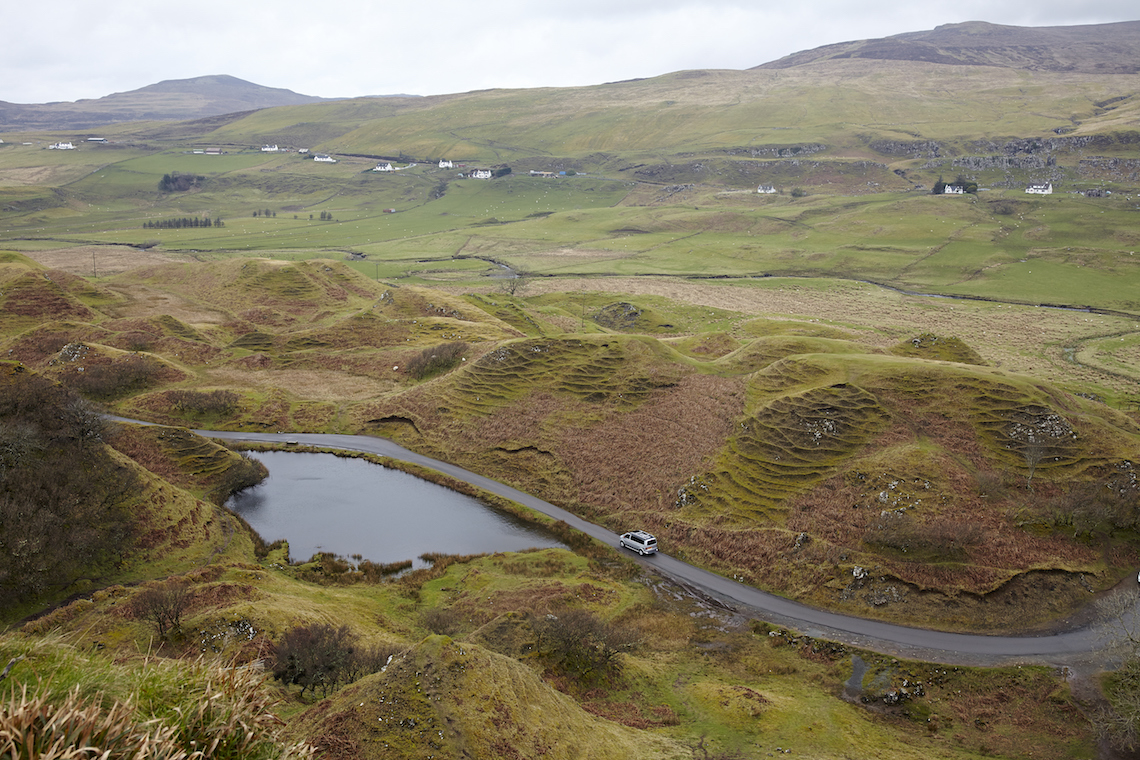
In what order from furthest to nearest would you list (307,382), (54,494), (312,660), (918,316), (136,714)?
(918,316), (307,382), (54,494), (312,660), (136,714)

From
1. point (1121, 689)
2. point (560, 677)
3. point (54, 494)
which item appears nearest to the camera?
point (1121, 689)

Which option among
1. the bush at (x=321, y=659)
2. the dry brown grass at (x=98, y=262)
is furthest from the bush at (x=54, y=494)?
the dry brown grass at (x=98, y=262)

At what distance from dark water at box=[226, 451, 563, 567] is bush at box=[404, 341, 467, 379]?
2544cm

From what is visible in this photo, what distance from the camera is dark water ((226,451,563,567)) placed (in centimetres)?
5959

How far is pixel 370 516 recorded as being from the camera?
64.6 metres

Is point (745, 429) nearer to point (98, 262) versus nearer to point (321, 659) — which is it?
point (321, 659)

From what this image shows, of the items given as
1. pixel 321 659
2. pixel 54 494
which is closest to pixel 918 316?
pixel 321 659

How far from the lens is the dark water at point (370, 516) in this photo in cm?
5959

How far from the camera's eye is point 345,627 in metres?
41.2

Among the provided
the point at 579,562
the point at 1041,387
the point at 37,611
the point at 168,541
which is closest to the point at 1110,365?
the point at 1041,387

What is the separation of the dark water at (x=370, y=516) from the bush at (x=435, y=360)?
1001 inches

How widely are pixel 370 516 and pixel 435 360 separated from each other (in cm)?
3884

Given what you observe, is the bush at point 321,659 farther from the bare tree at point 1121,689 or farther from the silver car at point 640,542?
the bare tree at point 1121,689

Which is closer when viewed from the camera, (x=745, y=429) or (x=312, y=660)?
(x=312, y=660)
